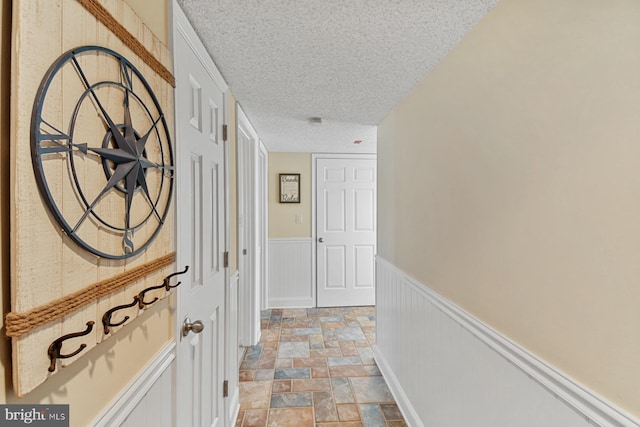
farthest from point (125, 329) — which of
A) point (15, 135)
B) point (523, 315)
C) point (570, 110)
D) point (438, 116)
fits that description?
point (438, 116)

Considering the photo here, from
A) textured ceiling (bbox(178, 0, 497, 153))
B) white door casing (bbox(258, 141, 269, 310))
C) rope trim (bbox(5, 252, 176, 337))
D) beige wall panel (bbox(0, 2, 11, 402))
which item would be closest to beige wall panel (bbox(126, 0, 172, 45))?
textured ceiling (bbox(178, 0, 497, 153))

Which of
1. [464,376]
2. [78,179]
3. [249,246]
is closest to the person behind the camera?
[78,179]

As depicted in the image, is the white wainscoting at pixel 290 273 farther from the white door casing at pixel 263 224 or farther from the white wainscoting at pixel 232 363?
the white wainscoting at pixel 232 363

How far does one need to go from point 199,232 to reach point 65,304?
2.73ft

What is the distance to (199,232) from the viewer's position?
4.50ft

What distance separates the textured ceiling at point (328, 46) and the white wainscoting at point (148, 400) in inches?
50.0

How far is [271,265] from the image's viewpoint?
13.3 feet

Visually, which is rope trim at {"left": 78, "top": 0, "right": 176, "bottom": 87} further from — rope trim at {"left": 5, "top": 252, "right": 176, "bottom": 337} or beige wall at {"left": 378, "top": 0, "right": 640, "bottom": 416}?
beige wall at {"left": 378, "top": 0, "right": 640, "bottom": 416}

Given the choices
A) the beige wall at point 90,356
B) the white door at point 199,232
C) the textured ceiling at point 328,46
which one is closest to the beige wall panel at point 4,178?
the beige wall at point 90,356

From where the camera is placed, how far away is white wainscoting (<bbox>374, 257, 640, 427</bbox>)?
31.9 inches

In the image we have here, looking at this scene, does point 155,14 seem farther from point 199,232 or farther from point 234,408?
point 234,408

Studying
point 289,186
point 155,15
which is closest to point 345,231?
point 289,186

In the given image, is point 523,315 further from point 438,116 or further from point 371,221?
point 371,221

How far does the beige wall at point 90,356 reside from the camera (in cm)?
47
